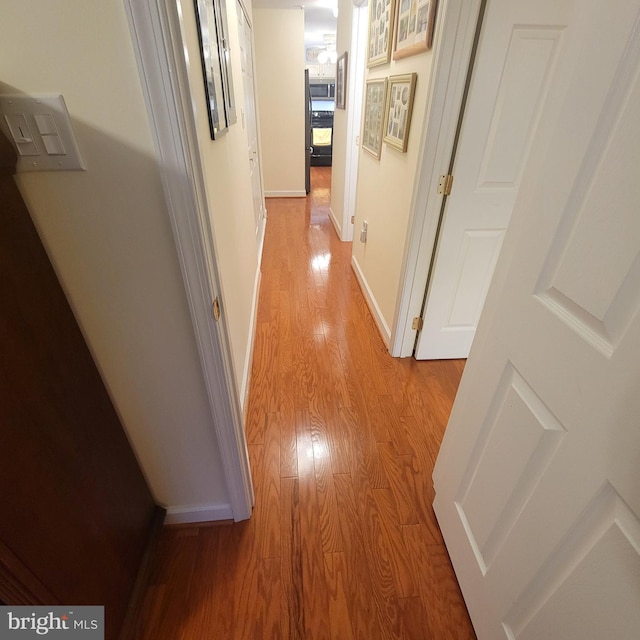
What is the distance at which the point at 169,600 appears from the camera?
1.09 meters

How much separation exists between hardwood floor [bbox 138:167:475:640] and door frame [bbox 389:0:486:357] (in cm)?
52

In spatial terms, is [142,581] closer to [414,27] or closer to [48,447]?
[48,447]

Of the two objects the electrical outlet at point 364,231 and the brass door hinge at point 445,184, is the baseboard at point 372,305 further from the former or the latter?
the brass door hinge at point 445,184

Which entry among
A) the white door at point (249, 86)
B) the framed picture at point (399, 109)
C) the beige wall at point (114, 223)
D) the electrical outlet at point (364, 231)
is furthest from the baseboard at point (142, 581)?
the white door at point (249, 86)

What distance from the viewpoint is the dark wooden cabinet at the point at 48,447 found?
2.00ft

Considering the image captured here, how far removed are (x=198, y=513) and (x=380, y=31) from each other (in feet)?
Answer: 8.83

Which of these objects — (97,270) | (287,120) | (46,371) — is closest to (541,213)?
(97,270)

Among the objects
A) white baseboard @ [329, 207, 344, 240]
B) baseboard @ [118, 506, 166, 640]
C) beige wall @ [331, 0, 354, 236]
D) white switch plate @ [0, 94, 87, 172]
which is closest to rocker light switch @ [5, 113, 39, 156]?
white switch plate @ [0, 94, 87, 172]

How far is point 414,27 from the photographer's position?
5.08 feet

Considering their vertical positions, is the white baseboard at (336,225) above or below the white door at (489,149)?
below

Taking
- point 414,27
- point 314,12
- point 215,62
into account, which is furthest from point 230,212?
point 314,12

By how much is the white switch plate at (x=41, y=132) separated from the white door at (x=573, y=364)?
91cm

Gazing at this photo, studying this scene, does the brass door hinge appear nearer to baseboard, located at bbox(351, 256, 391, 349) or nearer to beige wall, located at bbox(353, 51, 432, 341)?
beige wall, located at bbox(353, 51, 432, 341)

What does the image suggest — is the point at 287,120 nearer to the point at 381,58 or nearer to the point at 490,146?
the point at 381,58
